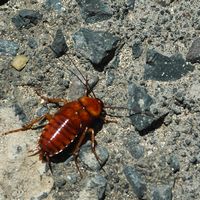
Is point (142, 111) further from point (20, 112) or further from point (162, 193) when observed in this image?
point (20, 112)

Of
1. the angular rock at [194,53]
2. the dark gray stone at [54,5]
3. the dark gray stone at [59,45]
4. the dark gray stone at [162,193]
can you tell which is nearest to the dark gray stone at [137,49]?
the angular rock at [194,53]

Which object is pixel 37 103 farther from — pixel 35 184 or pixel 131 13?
pixel 131 13

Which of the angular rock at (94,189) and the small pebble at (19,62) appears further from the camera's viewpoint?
the small pebble at (19,62)

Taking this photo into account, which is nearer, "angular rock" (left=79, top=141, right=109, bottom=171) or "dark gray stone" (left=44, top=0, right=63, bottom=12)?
"angular rock" (left=79, top=141, right=109, bottom=171)

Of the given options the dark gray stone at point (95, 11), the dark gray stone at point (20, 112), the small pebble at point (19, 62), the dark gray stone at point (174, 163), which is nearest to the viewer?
the dark gray stone at point (174, 163)

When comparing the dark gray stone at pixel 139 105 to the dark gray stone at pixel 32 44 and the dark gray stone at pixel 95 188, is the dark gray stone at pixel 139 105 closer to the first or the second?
the dark gray stone at pixel 95 188

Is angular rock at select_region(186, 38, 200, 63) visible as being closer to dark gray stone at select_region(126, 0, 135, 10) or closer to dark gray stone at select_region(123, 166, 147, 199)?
dark gray stone at select_region(126, 0, 135, 10)

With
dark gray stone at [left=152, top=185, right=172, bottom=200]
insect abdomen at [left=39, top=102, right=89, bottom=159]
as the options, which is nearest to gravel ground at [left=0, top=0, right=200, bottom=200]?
dark gray stone at [left=152, top=185, right=172, bottom=200]
